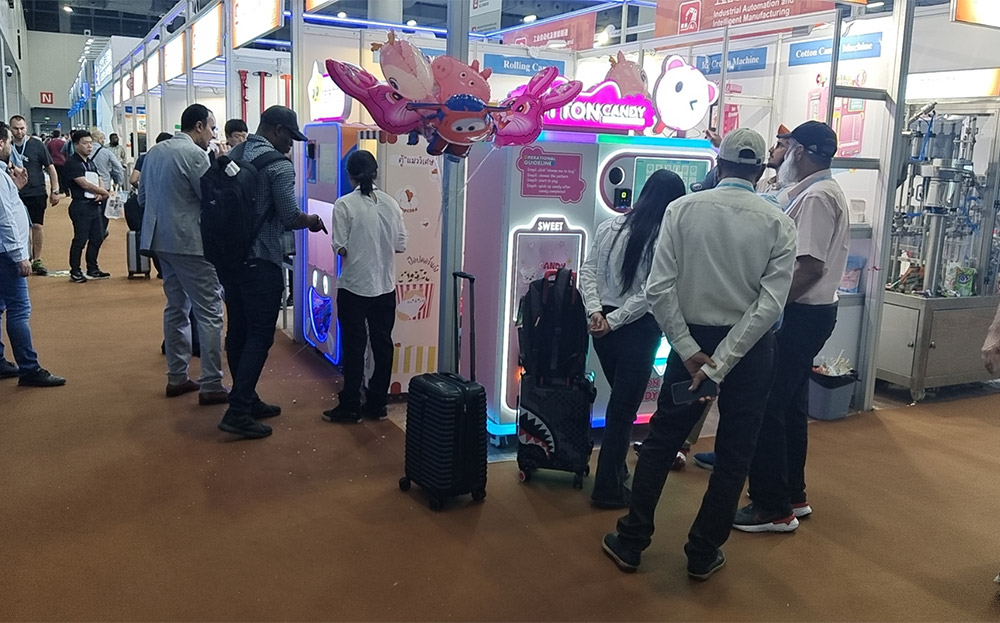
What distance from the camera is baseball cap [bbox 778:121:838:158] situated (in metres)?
3.32

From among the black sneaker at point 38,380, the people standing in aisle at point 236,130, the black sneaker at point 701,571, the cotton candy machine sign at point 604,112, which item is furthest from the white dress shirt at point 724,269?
the people standing in aisle at point 236,130

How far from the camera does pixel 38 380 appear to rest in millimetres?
4816

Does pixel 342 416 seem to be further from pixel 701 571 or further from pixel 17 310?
pixel 701 571

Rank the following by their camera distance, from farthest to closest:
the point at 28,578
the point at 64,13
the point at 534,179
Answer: the point at 64,13
the point at 534,179
the point at 28,578

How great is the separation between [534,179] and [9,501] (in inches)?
Answer: 104

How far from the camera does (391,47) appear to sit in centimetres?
309

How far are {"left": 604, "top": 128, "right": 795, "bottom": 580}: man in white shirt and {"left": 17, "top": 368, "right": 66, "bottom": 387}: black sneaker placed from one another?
3.75 m

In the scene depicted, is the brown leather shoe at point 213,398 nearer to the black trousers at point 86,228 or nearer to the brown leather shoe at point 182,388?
the brown leather shoe at point 182,388

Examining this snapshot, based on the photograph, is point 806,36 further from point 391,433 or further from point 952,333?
point 391,433

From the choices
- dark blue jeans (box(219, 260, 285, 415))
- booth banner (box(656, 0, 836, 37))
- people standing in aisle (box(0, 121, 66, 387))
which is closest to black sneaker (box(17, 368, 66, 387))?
people standing in aisle (box(0, 121, 66, 387))

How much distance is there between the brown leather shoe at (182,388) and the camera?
4.72 metres

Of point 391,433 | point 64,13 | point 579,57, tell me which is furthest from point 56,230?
point 64,13

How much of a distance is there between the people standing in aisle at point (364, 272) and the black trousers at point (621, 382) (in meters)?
1.34

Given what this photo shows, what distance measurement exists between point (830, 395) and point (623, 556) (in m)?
2.42
